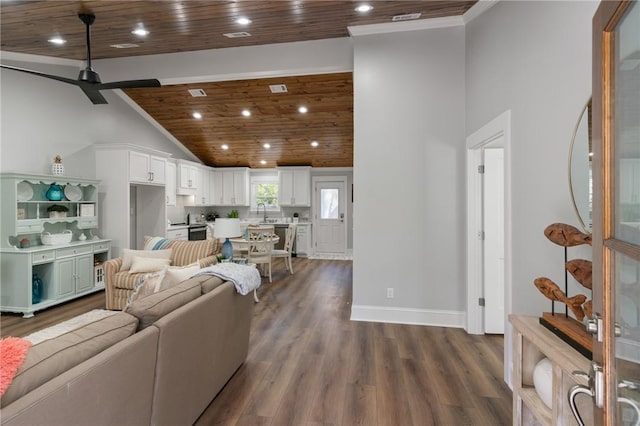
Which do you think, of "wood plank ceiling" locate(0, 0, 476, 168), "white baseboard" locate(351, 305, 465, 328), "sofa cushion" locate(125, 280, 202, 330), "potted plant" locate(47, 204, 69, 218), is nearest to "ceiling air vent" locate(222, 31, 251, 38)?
"wood plank ceiling" locate(0, 0, 476, 168)

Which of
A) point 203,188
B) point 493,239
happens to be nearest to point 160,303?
point 493,239

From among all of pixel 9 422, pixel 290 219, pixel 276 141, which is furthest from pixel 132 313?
pixel 290 219

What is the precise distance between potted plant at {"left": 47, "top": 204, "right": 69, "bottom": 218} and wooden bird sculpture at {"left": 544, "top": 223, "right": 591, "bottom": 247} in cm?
566

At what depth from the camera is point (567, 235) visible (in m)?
1.53

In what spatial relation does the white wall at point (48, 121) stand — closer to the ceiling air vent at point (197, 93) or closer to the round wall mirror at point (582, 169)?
the ceiling air vent at point (197, 93)

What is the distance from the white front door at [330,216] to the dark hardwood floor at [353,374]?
448 centimetres

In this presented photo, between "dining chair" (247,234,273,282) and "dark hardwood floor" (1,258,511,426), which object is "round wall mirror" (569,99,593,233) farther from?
"dining chair" (247,234,273,282)

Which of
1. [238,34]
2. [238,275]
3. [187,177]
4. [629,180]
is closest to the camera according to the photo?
[629,180]

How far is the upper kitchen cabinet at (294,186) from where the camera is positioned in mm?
8312

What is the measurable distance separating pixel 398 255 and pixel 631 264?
2.95 metres

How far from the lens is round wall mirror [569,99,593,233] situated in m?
1.61

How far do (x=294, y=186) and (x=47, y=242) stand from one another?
206 inches

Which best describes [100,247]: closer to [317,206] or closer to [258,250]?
[258,250]

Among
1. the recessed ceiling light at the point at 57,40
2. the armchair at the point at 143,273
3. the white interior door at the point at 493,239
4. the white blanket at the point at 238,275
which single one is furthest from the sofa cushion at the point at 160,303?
the recessed ceiling light at the point at 57,40
